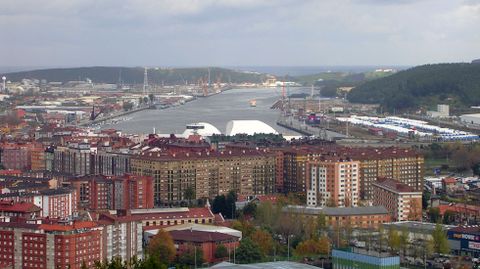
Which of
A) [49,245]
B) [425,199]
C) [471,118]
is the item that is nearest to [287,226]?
[49,245]

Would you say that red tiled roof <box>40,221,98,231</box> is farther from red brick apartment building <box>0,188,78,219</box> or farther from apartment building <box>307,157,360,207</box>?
apartment building <box>307,157,360,207</box>

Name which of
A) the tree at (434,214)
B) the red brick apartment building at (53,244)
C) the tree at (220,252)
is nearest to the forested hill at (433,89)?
the tree at (434,214)

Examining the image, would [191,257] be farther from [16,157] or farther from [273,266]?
[16,157]

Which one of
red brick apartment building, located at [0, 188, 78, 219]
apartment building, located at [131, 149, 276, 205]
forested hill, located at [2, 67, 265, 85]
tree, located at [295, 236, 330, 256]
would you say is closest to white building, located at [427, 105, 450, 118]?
apartment building, located at [131, 149, 276, 205]

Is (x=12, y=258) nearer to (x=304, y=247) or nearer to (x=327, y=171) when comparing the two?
(x=304, y=247)

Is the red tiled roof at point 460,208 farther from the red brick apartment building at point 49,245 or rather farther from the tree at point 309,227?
the red brick apartment building at point 49,245
